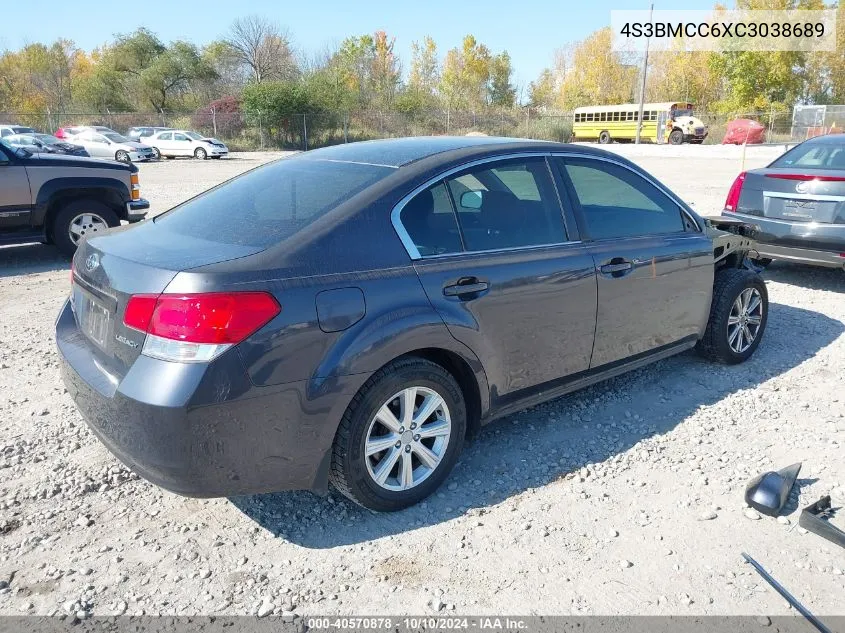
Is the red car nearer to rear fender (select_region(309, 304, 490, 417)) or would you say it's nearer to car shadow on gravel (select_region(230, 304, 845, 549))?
car shadow on gravel (select_region(230, 304, 845, 549))

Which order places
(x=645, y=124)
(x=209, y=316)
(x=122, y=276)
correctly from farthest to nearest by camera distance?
1. (x=645, y=124)
2. (x=122, y=276)
3. (x=209, y=316)

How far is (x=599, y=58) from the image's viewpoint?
77500 mm

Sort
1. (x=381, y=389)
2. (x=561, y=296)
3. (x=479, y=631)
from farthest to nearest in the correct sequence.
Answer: (x=561, y=296) → (x=381, y=389) → (x=479, y=631)

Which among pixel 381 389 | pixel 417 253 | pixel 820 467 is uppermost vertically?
pixel 417 253

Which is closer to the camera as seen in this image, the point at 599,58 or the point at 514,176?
the point at 514,176

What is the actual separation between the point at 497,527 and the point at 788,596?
1.18 metres

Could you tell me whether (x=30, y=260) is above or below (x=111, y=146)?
below

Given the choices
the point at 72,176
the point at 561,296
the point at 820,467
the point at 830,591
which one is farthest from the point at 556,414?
the point at 72,176

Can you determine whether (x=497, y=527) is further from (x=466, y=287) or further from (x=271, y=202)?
(x=271, y=202)

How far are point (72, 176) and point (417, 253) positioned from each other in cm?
672

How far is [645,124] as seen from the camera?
43906 millimetres

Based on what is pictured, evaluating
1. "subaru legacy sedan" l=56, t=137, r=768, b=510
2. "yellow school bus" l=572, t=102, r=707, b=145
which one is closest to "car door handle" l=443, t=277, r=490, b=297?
"subaru legacy sedan" l=56, t=137, r=768, b=510

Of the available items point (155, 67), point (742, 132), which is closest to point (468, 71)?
point (155, 67)

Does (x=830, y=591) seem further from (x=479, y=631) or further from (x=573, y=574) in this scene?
(x=479, y=631)
